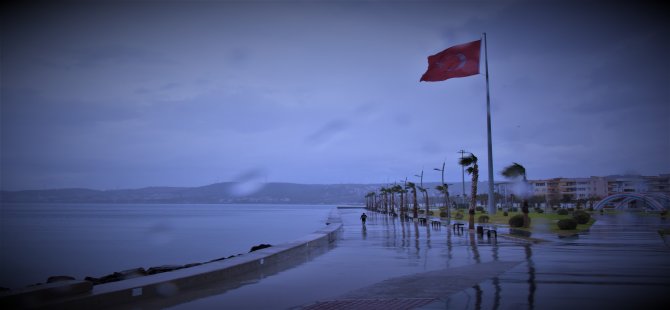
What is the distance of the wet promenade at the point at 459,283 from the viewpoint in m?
9.27

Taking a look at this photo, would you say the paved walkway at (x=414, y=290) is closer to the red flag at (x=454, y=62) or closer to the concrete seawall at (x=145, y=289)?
the concrete seawall at (x=145, y=289)

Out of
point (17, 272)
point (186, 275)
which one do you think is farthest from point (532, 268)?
point (17, 272)

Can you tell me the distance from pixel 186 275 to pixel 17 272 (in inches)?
1184

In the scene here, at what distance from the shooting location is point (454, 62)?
1201 inches

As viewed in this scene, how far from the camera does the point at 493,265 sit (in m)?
14.8

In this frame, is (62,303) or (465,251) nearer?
(62,303)

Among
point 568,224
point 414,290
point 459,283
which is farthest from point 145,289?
Answer: point 568,224

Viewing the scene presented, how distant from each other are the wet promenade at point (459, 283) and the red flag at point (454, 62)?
45.8 feet

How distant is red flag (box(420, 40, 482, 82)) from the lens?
30047mm

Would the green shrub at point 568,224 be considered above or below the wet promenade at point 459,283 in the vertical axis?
above

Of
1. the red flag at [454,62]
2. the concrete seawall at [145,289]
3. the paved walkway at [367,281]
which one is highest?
the red flag at [454,62]

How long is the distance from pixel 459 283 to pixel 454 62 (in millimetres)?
21247

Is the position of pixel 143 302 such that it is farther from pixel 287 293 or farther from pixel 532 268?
pixel 532 268

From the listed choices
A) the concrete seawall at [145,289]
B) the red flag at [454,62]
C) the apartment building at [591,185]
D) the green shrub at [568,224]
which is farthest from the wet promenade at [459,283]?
the apartment building at [591,185]
